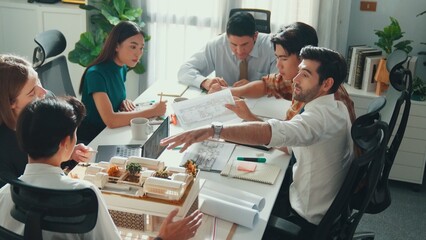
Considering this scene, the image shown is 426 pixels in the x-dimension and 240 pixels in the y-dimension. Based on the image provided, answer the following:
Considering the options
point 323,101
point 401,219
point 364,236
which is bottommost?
point 401,219

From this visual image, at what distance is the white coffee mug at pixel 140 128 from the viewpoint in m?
2.30

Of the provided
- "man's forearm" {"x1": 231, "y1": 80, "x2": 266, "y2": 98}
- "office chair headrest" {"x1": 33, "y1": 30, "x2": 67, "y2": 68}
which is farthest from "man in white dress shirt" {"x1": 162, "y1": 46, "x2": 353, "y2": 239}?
"office chair headrest" {"x1": 33, "y1": 30, "x2": 67, "y2": 68}

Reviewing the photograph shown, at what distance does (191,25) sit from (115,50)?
163 cm

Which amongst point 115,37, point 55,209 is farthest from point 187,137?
point 115,37

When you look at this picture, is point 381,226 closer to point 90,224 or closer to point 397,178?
point 397,178

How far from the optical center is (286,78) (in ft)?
8.80

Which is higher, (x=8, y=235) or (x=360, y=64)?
(x=360, y=64)

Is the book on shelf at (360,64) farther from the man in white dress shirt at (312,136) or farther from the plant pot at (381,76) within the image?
the man in white dress shirt at (312,136)

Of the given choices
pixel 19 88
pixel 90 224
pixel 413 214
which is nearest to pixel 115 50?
pixel 19 88

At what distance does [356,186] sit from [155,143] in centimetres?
80

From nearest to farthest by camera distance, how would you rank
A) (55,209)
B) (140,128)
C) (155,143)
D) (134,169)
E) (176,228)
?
(55,209) < (176,228) < (134,169) < (155,143) < (140,128)

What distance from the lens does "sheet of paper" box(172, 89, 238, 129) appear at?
2395mm

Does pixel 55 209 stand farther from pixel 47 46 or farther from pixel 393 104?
pixel 47 46

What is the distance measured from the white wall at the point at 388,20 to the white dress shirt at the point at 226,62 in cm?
100
